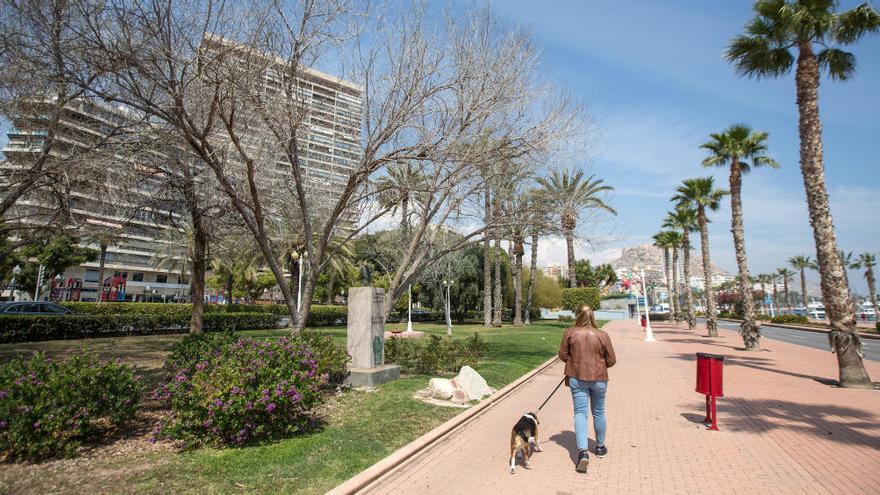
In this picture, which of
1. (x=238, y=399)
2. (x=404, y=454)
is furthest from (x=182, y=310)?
(x=404, y=454)

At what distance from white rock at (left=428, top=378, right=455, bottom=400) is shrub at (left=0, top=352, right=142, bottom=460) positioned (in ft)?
16.3

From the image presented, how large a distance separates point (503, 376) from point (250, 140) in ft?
27.3

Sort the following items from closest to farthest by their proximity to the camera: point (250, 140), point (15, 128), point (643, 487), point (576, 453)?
point (643, 487) < point (576, 453) < point (15, 128) < point (250, 140)

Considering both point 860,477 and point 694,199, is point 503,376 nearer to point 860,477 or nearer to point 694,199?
point 860,477

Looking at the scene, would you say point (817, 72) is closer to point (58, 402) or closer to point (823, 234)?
point (823, 234)

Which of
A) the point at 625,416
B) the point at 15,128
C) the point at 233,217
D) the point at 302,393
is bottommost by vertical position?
the point at 625,416

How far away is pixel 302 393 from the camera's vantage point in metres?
5.99

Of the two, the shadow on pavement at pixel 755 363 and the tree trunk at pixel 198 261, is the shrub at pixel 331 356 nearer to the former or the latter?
the tree trunk at pixel 198 261

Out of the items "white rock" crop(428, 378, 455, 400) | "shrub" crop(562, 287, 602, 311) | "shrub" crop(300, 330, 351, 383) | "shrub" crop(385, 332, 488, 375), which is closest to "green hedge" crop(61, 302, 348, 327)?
"shrub" crop(385, 332, 488, 375)

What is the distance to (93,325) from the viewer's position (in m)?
19.7

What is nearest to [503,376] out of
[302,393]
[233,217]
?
[302,393]

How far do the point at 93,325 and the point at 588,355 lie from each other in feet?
72.7

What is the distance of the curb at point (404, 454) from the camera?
4463 mm

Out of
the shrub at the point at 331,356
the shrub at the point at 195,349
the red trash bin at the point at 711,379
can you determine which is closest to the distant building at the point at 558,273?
the shrub at the point at 331,356
